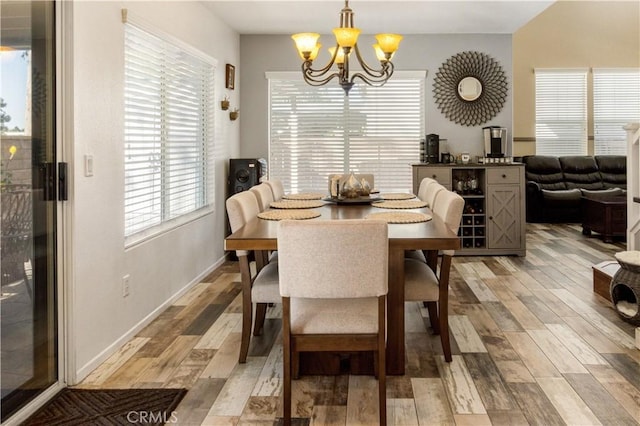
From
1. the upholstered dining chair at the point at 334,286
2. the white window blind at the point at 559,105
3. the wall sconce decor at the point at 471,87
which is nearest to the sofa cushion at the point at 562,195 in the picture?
the white window blind at the point at 559,105

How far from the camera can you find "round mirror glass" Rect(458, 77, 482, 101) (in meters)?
6.04

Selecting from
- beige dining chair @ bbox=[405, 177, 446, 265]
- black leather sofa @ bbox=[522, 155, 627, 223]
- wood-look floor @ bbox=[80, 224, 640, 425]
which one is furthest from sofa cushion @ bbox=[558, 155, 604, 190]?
beige dining chair @ bbox=[405, 177, 446, 265]

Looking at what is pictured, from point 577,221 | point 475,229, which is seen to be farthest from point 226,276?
point 577,221

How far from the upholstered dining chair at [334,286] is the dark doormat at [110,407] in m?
0.61

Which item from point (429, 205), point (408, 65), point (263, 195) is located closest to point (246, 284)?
point (263, 195)

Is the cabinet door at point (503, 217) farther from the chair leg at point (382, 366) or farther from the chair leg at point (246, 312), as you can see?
the chair leg at point (382, 366)

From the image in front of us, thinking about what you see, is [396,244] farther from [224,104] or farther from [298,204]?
[224,104]

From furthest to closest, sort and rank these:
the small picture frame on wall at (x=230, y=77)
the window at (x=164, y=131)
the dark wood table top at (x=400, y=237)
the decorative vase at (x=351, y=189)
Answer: the small picture frame on wall at (x=230, y=77)
the decorative vase at (x=351, y=189)
the window at (x=164, y=131)
the dark wood table top at (x=400, y=237)

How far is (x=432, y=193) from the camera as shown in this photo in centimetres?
370

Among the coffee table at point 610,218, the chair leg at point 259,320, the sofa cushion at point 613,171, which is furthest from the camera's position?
the sofa cushion at point 613,171

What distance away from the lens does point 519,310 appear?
3.76m

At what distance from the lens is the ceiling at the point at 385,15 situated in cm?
475

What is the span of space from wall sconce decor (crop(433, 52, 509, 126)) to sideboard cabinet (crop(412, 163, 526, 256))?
0.77m

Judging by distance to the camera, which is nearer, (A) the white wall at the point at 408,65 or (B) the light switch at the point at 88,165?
(B) the light switch at the point at 88,165
